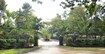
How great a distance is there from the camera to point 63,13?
54.0m

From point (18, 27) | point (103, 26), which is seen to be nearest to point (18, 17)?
point (18, 27)

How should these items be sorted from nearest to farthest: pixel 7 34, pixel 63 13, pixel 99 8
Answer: pixel 99 8
pixel 7 34
pixel 63 13

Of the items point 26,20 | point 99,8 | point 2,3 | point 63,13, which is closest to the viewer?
point 99,8

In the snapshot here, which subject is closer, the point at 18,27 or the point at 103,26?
the point at 103,26

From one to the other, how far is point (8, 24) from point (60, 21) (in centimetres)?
2559

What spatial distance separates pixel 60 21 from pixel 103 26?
45.1m

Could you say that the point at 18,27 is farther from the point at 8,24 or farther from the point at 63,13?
the point at 63,13

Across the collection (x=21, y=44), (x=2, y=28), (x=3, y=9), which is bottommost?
(x=21, y=44)

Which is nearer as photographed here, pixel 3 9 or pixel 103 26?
pixel 103 26

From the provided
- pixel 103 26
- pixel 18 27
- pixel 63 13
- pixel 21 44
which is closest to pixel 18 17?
pixel 18 27

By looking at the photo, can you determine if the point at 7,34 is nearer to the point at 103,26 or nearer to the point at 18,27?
the point at 18,27

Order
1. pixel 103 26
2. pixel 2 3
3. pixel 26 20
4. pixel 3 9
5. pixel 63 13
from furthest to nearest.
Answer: pixel 63 13 < pixel 26 20 < pixel 3 9 < pixel 2 3 < pixel 103 26

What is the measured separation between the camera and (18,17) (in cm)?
2984

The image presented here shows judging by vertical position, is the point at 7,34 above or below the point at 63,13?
below
